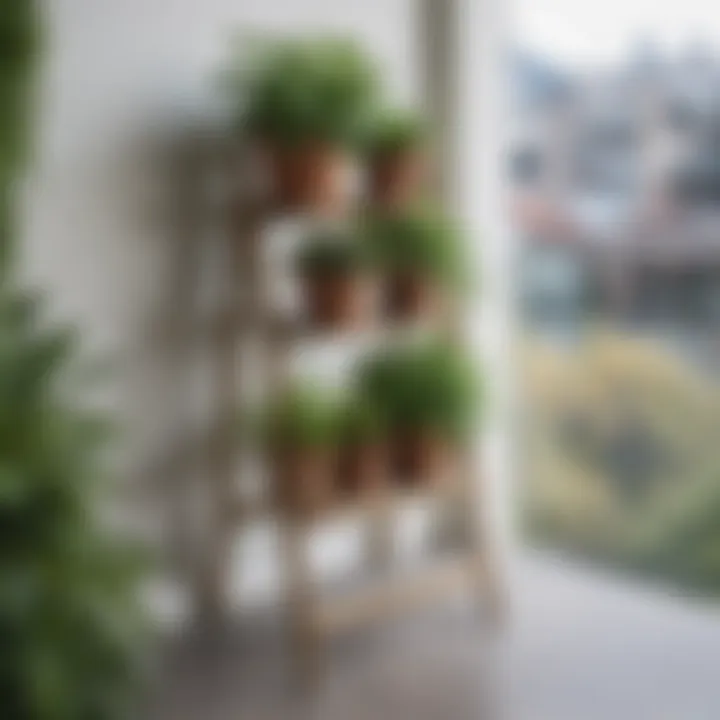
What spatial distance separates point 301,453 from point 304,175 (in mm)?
582

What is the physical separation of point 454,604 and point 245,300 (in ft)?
2.89

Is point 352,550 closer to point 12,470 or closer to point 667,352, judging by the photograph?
point 667,352

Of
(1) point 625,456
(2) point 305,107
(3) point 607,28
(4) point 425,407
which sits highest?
(3) point 607,28

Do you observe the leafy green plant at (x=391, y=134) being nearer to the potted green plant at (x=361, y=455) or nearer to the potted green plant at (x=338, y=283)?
the potted green plant at (x=338, y=283)

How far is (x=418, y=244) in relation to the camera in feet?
9.59

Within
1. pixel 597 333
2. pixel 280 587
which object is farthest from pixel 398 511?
pixel 597 333

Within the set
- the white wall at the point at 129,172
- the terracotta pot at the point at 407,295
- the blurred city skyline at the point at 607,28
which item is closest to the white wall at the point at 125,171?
the white wall at the point at 129,172

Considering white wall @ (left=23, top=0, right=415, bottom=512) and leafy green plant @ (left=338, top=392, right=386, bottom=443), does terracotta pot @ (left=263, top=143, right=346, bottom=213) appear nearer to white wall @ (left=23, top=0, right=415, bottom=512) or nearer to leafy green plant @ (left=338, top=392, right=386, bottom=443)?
white wall @ (left=23, top=0, right=415, bottom=512)

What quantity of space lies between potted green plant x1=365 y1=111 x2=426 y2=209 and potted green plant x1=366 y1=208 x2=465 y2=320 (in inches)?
2.9

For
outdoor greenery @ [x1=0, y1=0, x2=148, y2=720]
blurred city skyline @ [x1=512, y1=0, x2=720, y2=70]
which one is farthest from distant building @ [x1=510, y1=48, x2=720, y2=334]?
outdoor greenery @ [x1=0, y1=0, x2=148, y2=720]

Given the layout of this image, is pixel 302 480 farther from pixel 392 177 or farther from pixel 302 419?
pixel 392 177

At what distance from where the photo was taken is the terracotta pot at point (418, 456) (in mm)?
2965

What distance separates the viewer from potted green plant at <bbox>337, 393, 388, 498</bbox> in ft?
9.58

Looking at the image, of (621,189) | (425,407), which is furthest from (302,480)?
(621,189)
